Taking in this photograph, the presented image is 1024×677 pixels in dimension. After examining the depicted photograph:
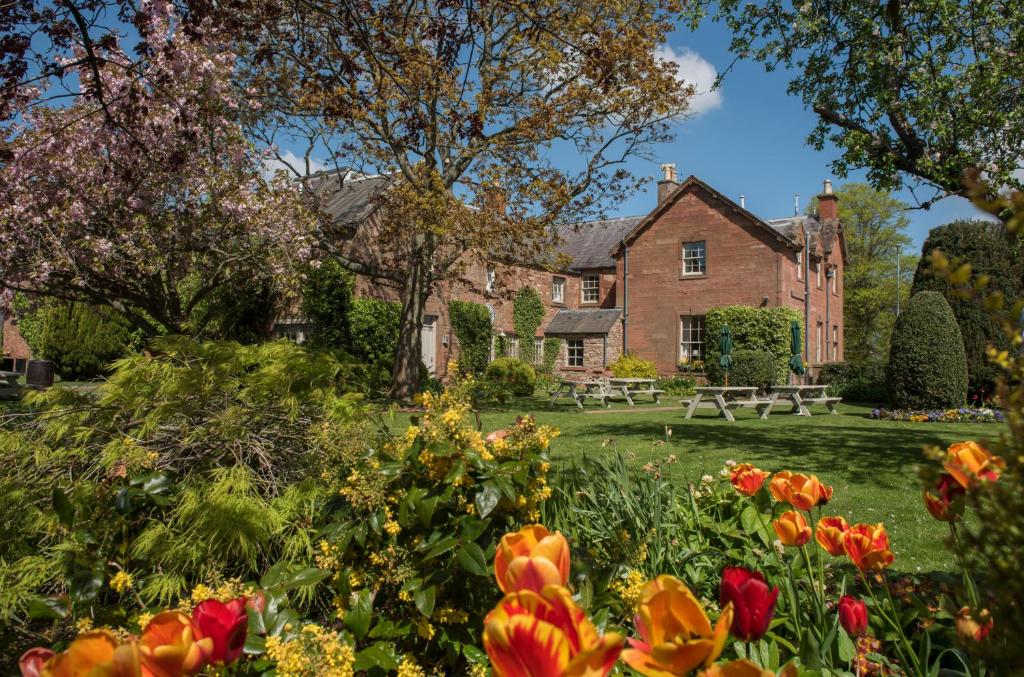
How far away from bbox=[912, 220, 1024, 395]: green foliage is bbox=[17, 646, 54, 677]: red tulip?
65.9 feet

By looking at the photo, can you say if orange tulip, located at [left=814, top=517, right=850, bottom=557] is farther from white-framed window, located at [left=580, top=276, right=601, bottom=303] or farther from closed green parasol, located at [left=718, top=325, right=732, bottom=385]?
white-framed window, located at [left=580, top=276, right=601, bottom=303]

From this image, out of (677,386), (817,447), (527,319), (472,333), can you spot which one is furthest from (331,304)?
(817,447)

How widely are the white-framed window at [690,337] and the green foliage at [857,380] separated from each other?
501cm

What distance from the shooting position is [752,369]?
22562 millimetres

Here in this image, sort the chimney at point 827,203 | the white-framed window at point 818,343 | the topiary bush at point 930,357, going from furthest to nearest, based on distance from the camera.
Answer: the chimney at point 827,203
the white-framed window at point 818,343
the topiary bush at point 930,357

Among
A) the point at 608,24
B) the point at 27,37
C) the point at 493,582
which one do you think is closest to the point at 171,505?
the point at 493,582

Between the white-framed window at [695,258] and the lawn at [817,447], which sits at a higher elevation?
the white-framed window at [695,258]

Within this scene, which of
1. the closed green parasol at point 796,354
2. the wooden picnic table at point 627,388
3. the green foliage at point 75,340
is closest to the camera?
the wooden picnic table at point 627,388

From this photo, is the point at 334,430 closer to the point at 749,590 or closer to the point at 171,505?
the point at 171,505

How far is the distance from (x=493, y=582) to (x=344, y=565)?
0.52m

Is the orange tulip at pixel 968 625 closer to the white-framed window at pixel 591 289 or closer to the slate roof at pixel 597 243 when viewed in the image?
the slate roof at pixel 597 243

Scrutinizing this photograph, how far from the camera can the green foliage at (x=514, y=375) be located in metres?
22.4

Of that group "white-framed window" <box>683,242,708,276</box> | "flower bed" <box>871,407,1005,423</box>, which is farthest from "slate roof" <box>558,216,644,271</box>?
"flower bed" <box>871,407,1005,423</box>

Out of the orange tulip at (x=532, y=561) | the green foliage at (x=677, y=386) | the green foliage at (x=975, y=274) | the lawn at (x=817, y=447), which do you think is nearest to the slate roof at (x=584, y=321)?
the green foliage at (x=677, y=386)
